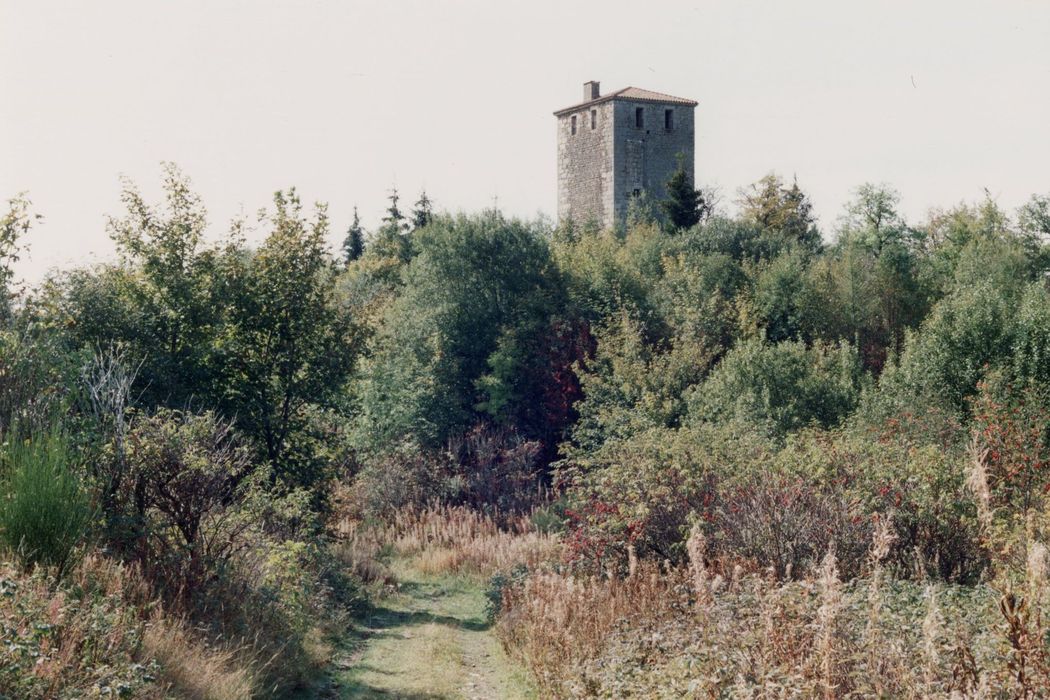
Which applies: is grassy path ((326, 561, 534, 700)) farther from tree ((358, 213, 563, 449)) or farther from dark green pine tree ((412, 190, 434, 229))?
dark green pine tree ((412, 190, 434, 229))

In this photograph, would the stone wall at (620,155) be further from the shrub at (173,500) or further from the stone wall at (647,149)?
the shrub at (173,500)

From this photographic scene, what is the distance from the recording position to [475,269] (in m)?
26.2

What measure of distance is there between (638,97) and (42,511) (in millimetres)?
37968

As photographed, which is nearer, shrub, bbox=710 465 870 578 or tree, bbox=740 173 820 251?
shrub, bbox=710 465 870 578

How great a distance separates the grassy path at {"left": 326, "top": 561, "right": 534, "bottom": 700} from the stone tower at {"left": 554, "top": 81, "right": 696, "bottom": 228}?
29.6 m

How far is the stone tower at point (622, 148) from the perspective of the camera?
139 feet

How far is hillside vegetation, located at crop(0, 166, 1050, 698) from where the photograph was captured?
6.69 meters

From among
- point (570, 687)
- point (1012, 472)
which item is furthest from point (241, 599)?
point (1012, 472)

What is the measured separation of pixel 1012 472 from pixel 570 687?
25.9 feet

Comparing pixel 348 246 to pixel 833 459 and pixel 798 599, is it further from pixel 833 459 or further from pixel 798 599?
pixel 798 599

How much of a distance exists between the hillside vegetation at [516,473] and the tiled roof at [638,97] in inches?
567

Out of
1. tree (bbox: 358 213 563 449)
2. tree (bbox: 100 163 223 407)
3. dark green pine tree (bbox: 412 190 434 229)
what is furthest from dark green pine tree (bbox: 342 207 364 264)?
tree (bbox: 100 163 223 407)

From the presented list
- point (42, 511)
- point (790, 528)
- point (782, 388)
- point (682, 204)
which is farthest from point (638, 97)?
point (42, 511)

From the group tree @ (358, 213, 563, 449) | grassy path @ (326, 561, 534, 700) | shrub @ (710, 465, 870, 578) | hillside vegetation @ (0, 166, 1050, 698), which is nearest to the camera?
hillside vegetation @ (0, 166, 1050, 698)
